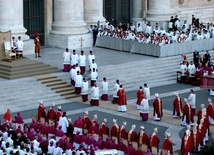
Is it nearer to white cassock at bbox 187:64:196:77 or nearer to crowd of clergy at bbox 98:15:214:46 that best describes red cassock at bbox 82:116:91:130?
white cassock at bbox 187:64:196:77

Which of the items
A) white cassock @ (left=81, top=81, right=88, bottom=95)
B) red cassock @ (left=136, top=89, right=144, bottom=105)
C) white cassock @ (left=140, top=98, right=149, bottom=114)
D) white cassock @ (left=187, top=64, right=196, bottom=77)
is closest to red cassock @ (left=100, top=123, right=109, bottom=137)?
white cassock @ (left=140, top=98, right=149, bottom=114)

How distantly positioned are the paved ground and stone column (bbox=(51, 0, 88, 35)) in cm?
142

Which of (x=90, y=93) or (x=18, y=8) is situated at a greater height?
(x=18, y=8)

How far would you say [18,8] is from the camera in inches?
1841

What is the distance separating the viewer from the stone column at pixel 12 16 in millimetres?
46281

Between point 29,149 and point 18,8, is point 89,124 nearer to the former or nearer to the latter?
point 29,149

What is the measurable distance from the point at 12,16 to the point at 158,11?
13624mm

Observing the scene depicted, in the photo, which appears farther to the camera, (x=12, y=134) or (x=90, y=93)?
(x=90, y=93)

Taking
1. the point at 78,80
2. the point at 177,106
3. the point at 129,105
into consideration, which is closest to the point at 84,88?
the point at 78,80

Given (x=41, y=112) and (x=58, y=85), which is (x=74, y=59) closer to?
(x=58, y=85)

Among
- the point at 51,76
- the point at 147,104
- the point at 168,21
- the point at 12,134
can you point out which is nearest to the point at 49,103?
the point at 51,76

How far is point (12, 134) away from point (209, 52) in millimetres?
22219

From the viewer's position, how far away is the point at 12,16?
4656 cm

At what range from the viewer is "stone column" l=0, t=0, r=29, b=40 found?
46281mm
